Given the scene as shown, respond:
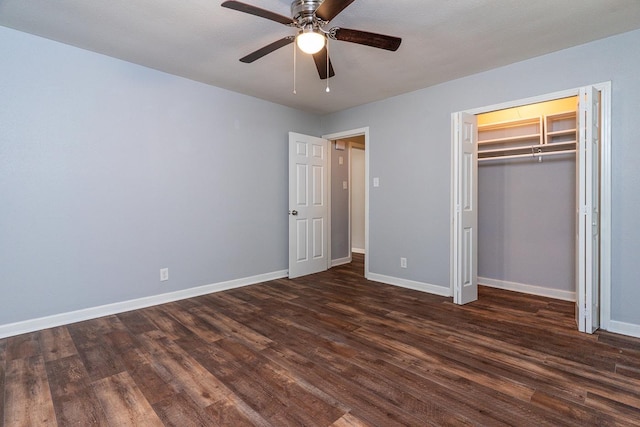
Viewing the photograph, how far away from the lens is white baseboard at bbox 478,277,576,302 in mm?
3534

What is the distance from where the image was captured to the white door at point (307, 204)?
456 cm

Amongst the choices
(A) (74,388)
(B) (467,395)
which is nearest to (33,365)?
(A) (74,388)

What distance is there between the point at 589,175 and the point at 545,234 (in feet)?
4.13

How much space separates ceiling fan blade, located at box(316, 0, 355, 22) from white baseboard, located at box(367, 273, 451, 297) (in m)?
3.16

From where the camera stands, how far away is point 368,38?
7.11 feet

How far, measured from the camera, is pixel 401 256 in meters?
4.19

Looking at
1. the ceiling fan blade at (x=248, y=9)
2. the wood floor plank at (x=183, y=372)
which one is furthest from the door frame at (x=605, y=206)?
the wood floor plank at (x=183, y=372)

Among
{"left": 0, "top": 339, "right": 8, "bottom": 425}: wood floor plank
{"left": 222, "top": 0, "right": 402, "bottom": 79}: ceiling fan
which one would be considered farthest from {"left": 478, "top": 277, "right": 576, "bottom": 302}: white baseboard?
{"left": 0, "top": 339, "right": 8, "bottom": 425}: wood floor plank

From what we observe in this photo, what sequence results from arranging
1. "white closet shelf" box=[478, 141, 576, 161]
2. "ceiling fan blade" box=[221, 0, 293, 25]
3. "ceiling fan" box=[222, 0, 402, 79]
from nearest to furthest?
"ceiling fan blade" box=[221, 0, 293, 25] < "ceiling fan" box=[222, 0, 402, 79] < "white closet shelf" box=[478, 141, 576, 161]

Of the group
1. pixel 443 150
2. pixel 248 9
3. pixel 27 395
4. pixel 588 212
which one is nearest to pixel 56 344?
pixel 27 395

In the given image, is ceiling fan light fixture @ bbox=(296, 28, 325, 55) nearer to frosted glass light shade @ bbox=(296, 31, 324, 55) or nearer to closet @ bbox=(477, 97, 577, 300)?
frosted glass light shade @ bbox=(296, 31, 324, 55)

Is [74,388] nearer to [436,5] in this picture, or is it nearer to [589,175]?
[436,5]

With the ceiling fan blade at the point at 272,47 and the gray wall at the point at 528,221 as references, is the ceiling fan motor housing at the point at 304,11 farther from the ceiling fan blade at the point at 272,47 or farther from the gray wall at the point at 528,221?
the gray wall at the point at 528,221

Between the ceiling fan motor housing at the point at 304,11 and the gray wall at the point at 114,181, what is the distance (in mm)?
2102
